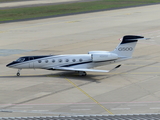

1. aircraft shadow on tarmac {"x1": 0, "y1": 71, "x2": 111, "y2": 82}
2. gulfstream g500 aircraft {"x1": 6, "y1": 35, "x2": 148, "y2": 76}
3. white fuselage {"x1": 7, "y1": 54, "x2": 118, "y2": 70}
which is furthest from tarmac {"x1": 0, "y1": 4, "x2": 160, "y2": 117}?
white fuselage {"x1": 7, "y1": 54, "x2": 118, "y2": 70}

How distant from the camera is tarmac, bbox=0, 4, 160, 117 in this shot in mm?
32919

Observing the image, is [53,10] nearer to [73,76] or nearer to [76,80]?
[73,76]

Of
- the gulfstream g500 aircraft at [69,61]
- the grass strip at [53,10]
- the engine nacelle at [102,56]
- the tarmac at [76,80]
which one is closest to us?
the tarmac at [76,80]

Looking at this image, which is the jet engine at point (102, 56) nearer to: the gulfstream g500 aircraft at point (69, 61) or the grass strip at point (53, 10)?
the gulfstream g500 aircraft at point (69, 61)

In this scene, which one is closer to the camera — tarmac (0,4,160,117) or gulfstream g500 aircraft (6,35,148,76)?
tarmac (0,4,160,117)

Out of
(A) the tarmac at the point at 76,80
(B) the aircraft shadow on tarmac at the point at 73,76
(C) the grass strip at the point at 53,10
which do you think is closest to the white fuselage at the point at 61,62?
(B) the aircraft shadow on tarmac at the point at 73,76

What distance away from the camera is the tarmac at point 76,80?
1296 inches

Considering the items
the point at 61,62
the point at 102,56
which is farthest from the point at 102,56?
the point at 61,62

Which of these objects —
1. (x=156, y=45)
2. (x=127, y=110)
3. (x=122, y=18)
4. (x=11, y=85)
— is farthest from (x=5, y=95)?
(x=122, y=18)

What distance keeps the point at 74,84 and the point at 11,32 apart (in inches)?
1723

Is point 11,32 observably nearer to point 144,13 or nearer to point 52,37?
point 52,37

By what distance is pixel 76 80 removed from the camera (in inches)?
1673

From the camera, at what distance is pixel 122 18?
103m

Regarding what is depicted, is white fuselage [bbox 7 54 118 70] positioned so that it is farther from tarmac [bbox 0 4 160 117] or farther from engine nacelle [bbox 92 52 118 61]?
tarmac [bbox 0 4 160 117]
